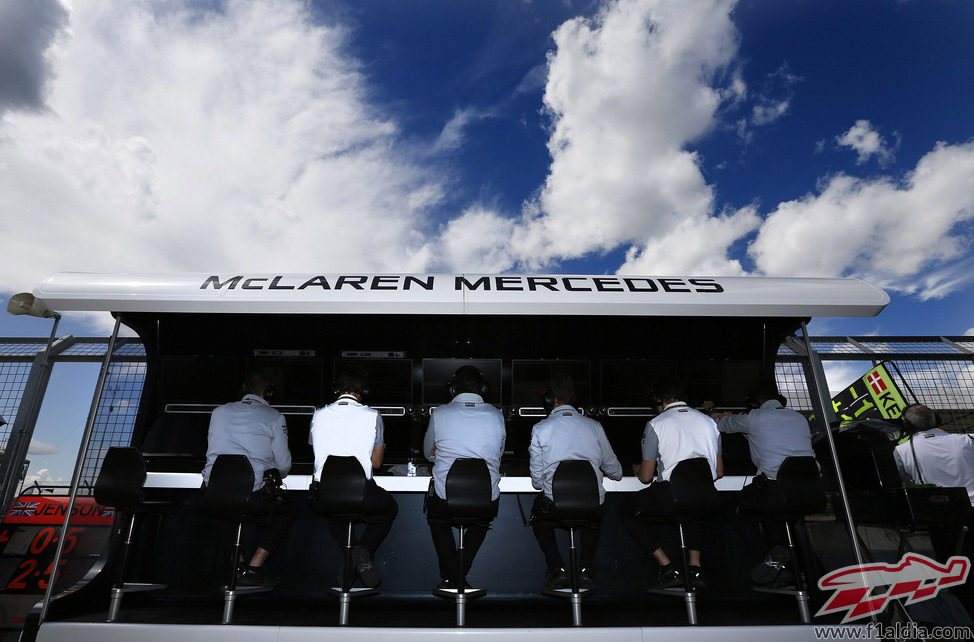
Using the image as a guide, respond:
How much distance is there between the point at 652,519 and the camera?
2922 mm

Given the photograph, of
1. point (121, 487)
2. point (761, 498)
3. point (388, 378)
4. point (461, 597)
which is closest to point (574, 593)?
point (461, 597)

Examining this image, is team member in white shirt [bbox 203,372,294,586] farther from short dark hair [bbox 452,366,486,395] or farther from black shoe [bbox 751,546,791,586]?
black shoe [bbox 751,546,791,586]

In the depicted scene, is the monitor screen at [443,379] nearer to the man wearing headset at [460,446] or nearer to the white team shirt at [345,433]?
the man wearing headset at [460,446]

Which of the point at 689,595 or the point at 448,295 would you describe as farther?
the point at 448,295

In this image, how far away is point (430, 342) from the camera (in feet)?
13.9

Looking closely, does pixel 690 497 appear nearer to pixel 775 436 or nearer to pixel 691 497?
pixel 691 497

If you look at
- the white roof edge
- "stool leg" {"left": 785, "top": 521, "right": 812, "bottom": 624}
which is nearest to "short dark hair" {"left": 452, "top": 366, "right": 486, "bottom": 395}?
the white roof edge

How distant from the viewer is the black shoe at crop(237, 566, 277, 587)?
3.00 meters

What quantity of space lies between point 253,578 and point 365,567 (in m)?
0.69

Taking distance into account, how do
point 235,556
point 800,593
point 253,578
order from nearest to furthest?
point 235,556
point 800,593
point 253,578

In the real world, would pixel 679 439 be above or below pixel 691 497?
above

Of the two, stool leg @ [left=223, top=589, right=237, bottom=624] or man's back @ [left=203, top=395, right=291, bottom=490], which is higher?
man's back @ [left=203, top=395, right=291, bottom=490]

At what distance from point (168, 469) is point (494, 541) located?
221 cm

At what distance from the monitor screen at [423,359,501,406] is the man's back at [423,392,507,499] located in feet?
3.49
